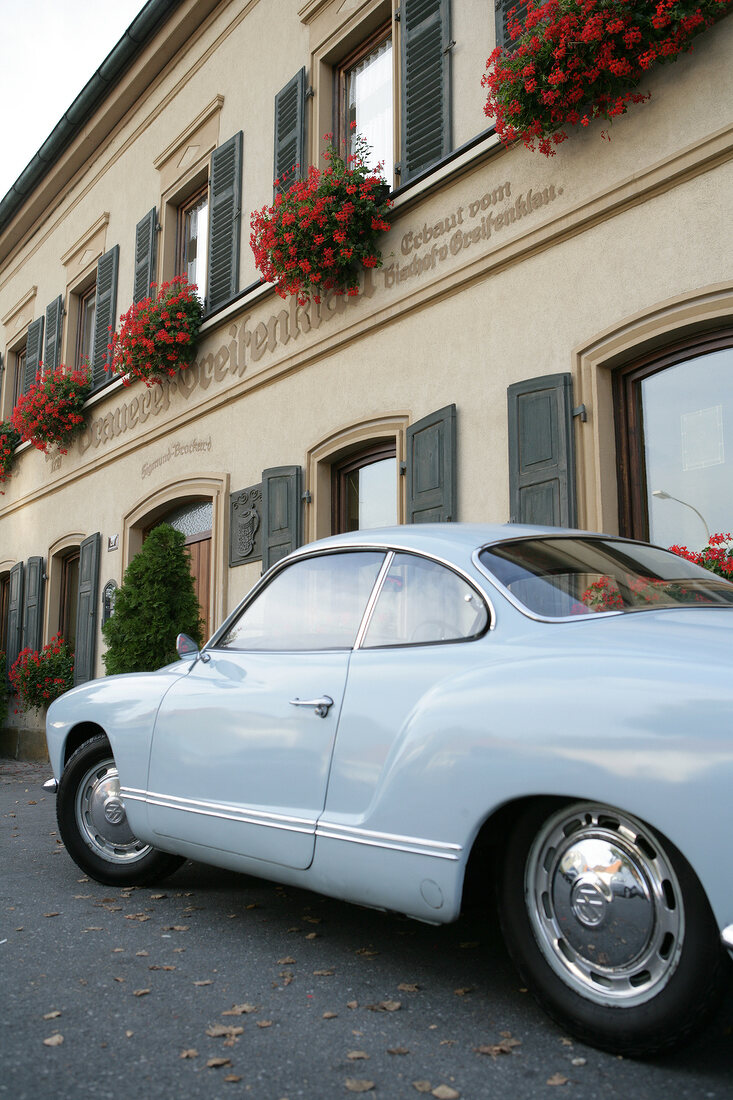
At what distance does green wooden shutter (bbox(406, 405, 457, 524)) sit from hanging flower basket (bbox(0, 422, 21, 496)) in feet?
36.1

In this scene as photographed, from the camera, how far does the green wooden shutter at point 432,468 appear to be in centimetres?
723

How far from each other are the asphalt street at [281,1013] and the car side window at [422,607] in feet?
3.69

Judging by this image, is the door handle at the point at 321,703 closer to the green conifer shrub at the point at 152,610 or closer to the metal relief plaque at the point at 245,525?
the green conifer shrub at the point at 152,610

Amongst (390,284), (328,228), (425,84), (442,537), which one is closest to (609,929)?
(442,537)

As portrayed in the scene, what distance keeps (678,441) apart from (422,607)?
3.61m

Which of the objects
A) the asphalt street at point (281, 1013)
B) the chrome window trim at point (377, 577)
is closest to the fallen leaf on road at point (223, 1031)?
the asphalt street at point (281, 1013)

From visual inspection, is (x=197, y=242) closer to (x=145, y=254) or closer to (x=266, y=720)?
(x=145, y=254)

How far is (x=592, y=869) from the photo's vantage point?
2.40 metres

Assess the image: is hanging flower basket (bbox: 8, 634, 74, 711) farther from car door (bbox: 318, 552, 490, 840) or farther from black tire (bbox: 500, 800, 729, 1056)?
black tire (bbox: 500, 800, 729, 1056)

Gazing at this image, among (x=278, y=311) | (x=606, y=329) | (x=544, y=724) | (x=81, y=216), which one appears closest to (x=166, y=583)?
(x=278, y=311)

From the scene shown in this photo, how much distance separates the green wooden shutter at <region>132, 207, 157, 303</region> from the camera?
12.5 m

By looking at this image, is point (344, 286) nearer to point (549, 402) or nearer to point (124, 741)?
point (549, 402)

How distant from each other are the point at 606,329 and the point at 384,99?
4.41 metres

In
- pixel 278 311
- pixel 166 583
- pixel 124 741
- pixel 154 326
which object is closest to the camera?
pixel 124 741
